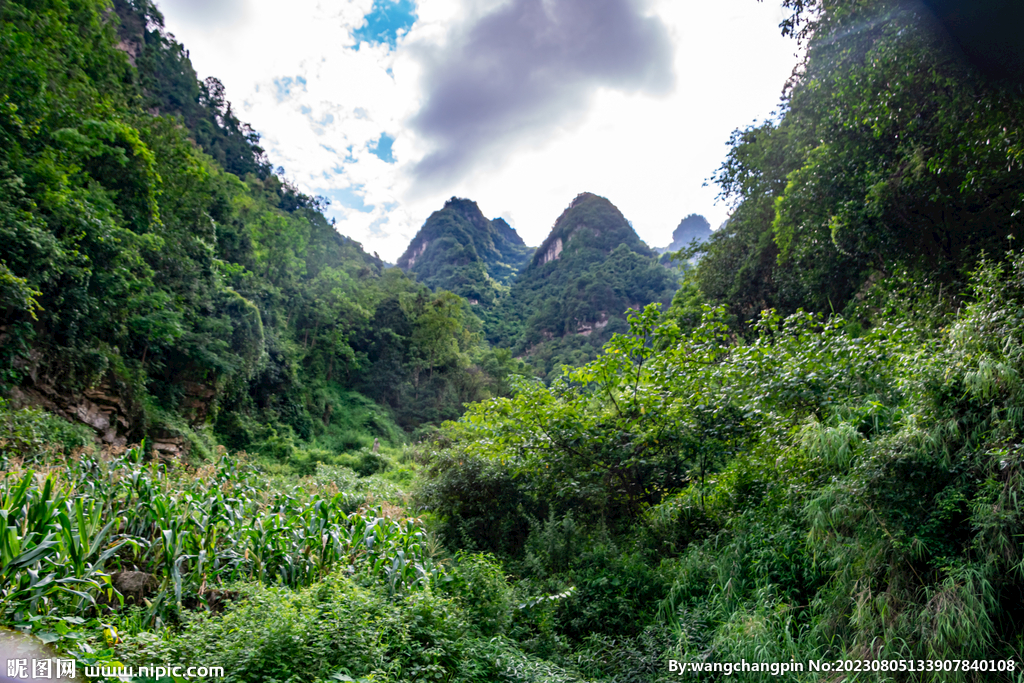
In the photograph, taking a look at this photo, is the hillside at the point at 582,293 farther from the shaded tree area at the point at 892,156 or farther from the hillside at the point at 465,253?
the shaded tree area at the point at 892,156

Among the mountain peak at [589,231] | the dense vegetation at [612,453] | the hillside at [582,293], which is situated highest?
A: the mountain peak at [589,231]

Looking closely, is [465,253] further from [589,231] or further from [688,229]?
[688,229]

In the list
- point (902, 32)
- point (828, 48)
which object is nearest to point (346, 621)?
point (902, 32)

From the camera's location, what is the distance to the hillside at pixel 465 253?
69500 millimetres

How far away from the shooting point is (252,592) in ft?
11.0

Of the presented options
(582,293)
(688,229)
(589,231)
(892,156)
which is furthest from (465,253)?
(892,156)

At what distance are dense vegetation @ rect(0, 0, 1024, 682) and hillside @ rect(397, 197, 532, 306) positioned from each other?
54.6 meters

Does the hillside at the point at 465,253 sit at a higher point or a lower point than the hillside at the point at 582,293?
higher

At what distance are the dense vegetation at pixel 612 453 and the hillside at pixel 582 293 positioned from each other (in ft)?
109

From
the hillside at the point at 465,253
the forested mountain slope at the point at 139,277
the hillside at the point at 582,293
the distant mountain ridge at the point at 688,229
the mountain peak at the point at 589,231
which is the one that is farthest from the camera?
the distant mountain ridge at the point at 688,229

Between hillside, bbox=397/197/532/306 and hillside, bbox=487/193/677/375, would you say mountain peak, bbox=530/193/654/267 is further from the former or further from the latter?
hillside, bbox=397/197/532/306

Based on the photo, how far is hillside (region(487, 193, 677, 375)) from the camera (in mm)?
51969

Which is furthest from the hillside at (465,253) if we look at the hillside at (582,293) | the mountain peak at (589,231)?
the mountain peak at (589,231)

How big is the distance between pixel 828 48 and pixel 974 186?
2.78 meters
